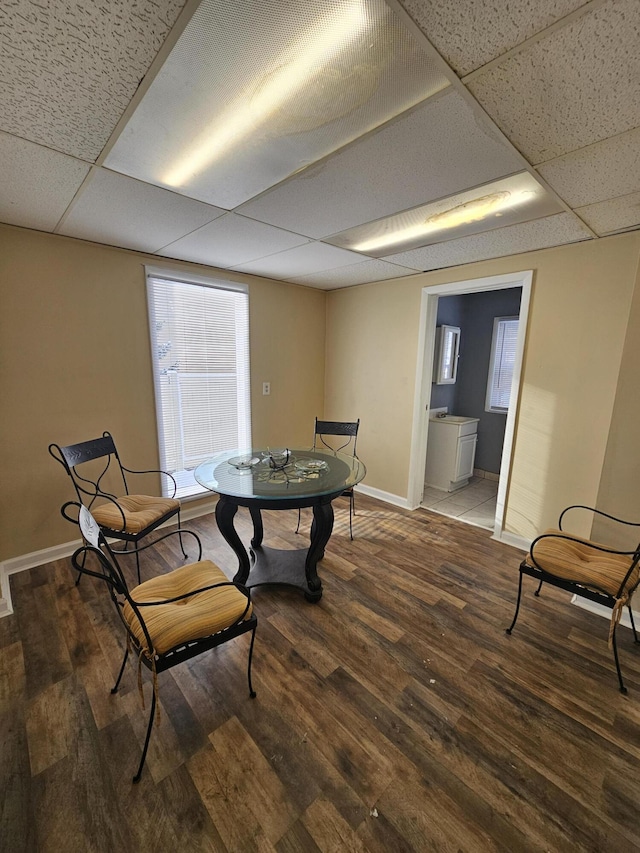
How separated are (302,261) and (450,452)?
109 inches

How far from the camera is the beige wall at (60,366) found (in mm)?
2357

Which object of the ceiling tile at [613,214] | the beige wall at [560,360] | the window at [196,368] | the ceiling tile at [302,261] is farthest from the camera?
the window at [196,368]

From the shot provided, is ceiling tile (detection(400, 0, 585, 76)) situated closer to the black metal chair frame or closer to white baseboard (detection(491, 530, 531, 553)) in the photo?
the black metal chair frame

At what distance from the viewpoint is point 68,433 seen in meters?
2.63

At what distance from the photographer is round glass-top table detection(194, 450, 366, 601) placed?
2.00 m

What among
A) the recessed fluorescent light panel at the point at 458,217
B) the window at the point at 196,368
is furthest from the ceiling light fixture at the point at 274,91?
the window at the point at 196,368

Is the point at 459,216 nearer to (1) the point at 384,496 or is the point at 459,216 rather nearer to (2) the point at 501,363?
(1) the point at 384,496

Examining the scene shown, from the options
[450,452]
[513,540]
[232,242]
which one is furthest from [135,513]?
[450,452]

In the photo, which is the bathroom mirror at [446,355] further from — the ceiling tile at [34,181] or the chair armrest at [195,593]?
the ceiling tile at [34,181]

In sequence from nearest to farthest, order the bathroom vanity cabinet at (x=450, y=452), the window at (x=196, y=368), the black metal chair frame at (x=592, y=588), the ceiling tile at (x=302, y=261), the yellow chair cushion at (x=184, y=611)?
1. the yellow chair cushion at (x=184, y=611)
2. the black metal chair frame at (x=592, y=588)
3. the ceiling tile at (x=302, y=261)
4. the window at (x=196, y=368)
5. the bathroom vanity cabinet at (x=450, y=452)

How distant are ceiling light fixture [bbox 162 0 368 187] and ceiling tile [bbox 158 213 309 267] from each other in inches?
22.9

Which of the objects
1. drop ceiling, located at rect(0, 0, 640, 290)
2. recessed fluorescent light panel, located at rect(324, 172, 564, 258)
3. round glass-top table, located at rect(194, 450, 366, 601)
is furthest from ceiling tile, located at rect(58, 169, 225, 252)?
round glass-top table, located at rect(194, 450, 366, 601)

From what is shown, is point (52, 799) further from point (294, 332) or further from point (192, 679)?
point (294, 332)

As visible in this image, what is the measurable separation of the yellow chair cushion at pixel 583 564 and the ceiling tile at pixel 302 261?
2.45 m
